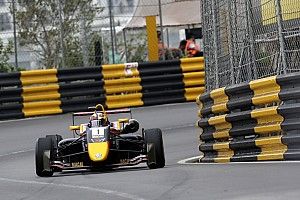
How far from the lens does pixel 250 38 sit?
12547 millimetres

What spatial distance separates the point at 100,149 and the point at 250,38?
92.2 inches

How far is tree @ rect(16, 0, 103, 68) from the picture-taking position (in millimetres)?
21891

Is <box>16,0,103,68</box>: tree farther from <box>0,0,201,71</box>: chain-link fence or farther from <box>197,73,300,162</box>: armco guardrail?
<box>197,73,300,162</box>: armco guardrail

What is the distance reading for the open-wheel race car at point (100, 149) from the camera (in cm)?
1238

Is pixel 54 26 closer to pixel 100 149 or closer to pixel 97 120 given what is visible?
pixel 97 120

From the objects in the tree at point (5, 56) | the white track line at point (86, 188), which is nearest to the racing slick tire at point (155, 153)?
the white track line at point (86, 188)

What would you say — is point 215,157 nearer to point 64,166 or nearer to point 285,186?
point 64,166

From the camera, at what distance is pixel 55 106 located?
70.2 ft

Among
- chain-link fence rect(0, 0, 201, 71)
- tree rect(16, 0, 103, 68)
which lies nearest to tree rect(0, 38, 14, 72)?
chain-link fence rect(0, 0, 201, 71)

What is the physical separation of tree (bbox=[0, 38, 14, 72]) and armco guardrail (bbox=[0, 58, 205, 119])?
2.99ft

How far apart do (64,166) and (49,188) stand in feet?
6.26

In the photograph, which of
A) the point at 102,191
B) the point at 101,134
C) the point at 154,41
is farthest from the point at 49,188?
the point at 154,41

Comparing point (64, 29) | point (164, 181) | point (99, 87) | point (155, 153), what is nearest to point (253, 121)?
point (155, 153)

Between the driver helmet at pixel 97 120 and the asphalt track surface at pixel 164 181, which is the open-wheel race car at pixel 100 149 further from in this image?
the asphalt track surface at pixel 164 181
